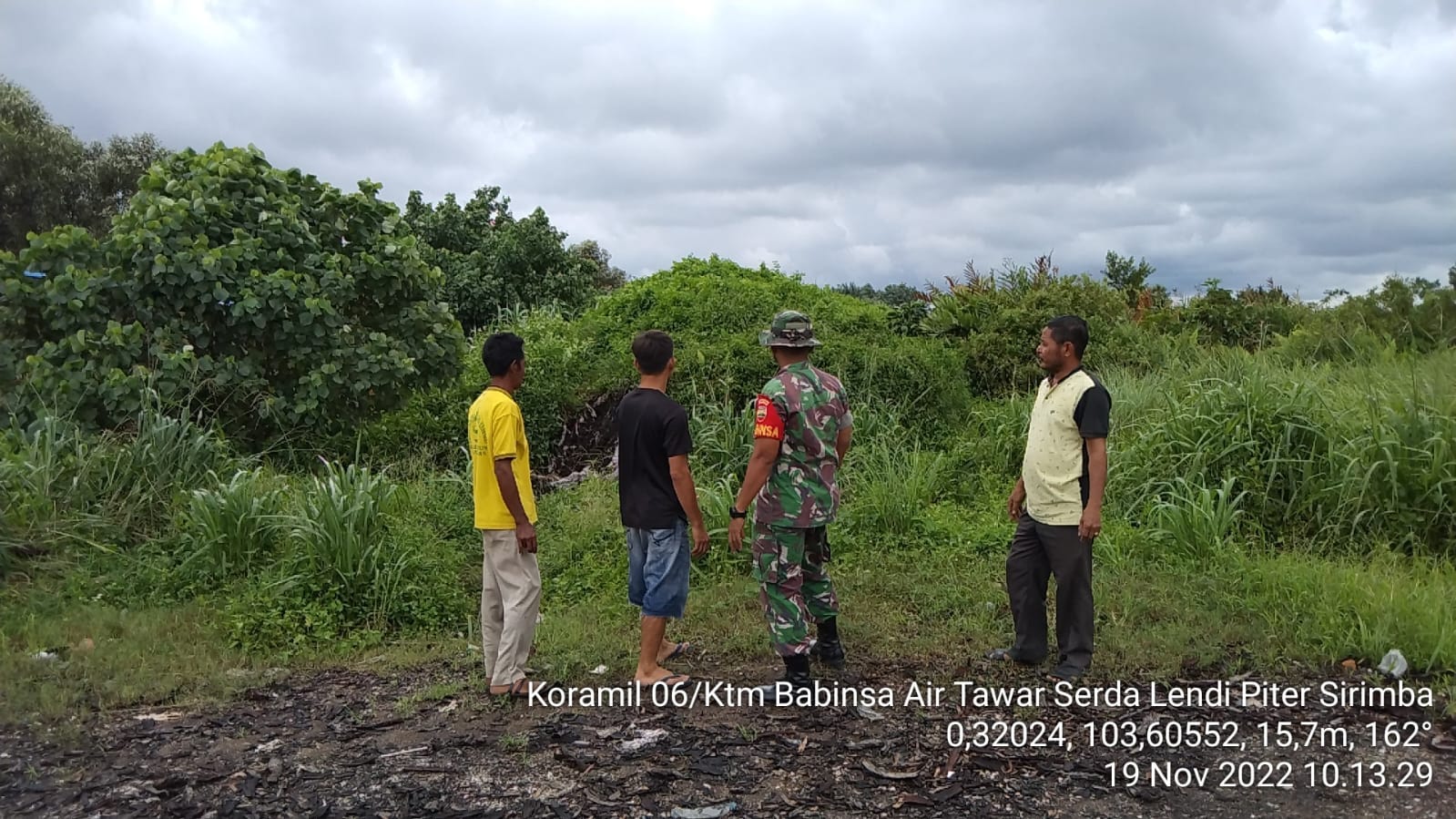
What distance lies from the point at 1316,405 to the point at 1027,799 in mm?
4726

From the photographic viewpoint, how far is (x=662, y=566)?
439 centimetres

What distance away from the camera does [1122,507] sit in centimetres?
685

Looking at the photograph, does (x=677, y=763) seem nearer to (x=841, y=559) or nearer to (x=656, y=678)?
(x=656, y=678)

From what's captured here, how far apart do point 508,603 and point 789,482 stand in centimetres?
138

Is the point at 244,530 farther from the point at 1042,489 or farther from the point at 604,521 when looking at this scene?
the point at 1042,489

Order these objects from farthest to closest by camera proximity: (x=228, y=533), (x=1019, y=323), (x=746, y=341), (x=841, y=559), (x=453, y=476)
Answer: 1. (x=1019, y=323)
2. (x=746, y=341)
3. (x=453, y=476)
4. (x=841, y=559)
5. (x=228, y=533)

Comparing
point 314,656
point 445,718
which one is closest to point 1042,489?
point 445,718

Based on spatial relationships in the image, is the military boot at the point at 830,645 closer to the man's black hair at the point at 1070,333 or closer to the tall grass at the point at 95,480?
the man's black hair at the point at 1070,333

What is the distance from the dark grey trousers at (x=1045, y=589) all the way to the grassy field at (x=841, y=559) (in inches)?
11.5

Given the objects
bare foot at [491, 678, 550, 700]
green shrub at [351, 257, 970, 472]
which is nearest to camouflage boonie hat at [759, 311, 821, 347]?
bare foot at [491, 678, 550, 700]

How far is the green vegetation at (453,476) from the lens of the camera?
5203 millimetres

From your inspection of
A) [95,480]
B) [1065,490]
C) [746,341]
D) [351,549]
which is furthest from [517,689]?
[746,341]

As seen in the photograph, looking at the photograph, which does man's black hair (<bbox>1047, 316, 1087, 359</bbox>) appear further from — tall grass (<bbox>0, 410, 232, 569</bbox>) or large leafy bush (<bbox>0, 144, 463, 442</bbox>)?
tall grass (<bbox>0, 410, 232, 569</bbox>)

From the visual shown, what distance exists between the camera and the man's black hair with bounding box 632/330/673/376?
14.3ft
